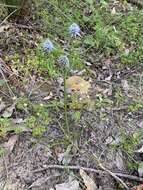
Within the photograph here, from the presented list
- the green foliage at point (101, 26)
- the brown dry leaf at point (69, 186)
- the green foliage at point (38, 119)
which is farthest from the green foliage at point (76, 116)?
the green foliage at point (101, 26)

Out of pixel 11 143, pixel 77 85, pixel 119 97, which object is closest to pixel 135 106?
pixel 119 97

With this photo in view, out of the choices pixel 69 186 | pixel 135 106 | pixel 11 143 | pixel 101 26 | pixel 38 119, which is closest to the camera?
pixel 69 186

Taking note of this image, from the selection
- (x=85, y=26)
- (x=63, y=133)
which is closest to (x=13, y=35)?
(x=85, y=26)

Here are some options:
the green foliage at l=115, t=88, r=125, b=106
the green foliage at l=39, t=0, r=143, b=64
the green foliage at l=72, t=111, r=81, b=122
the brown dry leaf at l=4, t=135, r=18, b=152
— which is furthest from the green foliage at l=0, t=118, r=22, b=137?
the green foliage at l=39, t=0, r=143, b=64

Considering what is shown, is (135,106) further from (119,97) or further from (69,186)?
(69,186)

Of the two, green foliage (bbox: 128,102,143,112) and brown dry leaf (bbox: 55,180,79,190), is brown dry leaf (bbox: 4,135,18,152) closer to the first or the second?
brown dry leaf (bbox: 55,180,79,190)

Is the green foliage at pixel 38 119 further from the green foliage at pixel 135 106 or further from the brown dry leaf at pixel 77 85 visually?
the green foliage at pixel 135 106
